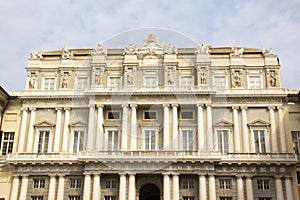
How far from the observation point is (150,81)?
4406 centimetres

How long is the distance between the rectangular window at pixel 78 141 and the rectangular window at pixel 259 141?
1893cm

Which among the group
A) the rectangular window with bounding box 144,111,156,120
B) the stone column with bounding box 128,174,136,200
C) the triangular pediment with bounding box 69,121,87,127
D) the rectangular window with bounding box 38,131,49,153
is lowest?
the stone column with bounding box 128,174,136,200

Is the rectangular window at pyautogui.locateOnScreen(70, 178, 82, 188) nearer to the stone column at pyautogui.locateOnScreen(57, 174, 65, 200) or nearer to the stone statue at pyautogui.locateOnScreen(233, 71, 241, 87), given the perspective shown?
the stone column at pyautogui.locateOnScreen(57, 174, 65, 200)

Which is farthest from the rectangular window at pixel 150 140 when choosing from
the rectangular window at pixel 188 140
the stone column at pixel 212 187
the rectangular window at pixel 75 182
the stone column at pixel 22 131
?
the stone column at pixel 22 131

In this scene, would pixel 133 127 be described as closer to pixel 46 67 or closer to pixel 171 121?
pixel 171 121

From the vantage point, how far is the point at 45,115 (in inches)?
1709

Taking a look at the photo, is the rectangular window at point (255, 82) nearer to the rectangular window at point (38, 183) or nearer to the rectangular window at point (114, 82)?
the rectangular window at point (114, 82)

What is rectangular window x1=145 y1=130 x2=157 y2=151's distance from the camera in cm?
4131

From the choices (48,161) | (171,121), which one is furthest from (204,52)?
(48,161)

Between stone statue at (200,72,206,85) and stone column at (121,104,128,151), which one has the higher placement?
stone statue at (200,72,206,85)

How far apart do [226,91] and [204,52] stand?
5.31 meters

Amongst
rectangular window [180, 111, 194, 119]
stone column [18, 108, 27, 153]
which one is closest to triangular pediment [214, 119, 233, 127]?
rectangular window [180, 111, 194, 119]

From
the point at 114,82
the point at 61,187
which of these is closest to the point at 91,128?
the point at 114,82

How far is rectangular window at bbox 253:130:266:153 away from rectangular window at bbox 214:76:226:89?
6288mm
